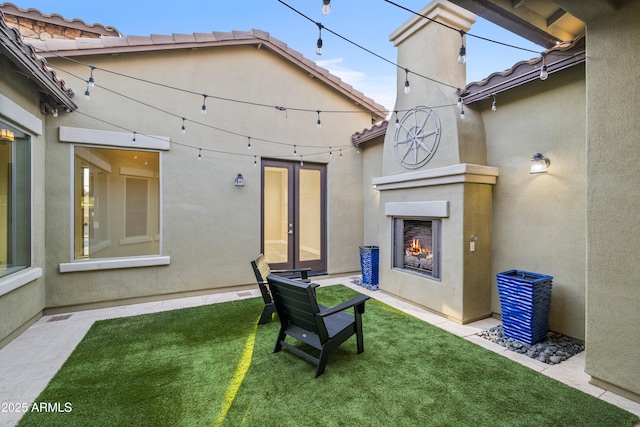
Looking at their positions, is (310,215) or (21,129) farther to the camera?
(310,215)

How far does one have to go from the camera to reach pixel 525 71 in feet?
11.6

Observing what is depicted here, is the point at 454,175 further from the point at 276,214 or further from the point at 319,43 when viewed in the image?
the point at 276,214

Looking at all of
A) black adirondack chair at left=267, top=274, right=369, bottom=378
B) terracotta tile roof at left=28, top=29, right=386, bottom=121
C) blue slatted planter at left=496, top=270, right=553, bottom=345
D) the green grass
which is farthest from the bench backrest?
terracotta tile roof at left=28, top=29, right=386, bottom=121

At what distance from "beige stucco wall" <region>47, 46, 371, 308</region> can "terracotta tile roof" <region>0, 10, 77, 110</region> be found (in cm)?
40

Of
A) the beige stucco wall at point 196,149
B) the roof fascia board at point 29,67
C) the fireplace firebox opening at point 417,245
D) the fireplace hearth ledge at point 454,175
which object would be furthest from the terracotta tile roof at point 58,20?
the fireplace firebox opening at point 417,245

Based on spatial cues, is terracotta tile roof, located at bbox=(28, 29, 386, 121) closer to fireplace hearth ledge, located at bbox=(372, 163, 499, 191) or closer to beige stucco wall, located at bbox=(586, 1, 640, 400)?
fireplace hearth ledge, located at bbox=(372, 163, 499, 191)

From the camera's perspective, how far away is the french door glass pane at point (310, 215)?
6.48m

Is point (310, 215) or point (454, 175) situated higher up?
point (454, 175)

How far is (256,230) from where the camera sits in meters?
5.85

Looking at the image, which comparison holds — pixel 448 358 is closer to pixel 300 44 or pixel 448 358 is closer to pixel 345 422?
pixel 345 422

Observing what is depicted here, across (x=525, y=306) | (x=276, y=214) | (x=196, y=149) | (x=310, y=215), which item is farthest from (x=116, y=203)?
(x=525, y=306)

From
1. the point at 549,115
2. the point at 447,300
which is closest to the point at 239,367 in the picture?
the point at 447,300

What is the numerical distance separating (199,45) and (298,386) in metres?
5.60

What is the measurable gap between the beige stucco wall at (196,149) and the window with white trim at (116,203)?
20cm
